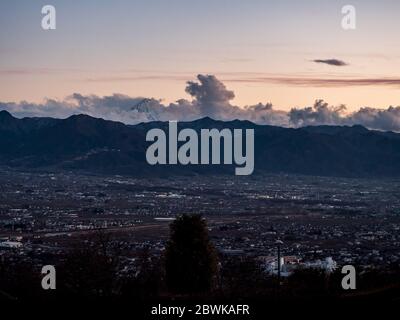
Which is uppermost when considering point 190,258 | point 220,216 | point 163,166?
point 190,258

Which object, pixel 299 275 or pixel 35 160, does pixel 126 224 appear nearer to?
pixel 299 275

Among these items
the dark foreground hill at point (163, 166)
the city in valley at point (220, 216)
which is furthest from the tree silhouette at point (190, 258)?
the dark foreground hill at point (163, 166)

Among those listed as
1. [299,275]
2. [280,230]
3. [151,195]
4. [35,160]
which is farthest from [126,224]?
[35,160]

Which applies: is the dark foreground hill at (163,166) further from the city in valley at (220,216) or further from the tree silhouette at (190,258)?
the tree silhouette at (190,258)

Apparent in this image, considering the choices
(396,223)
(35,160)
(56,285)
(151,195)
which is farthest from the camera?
(35,160)

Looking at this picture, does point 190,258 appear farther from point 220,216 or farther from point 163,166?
point 163,166

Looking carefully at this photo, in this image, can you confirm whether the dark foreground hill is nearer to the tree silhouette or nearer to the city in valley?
the city in valley

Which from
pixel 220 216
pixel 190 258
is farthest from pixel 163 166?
pixel 190 258
